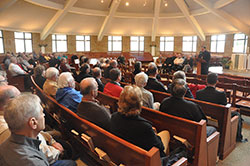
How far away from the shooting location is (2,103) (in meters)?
1.71

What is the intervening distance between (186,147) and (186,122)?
277 millimetres

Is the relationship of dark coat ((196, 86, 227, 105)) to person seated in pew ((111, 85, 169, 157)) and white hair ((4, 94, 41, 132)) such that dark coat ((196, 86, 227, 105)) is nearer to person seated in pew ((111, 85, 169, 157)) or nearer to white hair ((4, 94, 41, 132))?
person seated in pew ((111, 85, 169, 157))

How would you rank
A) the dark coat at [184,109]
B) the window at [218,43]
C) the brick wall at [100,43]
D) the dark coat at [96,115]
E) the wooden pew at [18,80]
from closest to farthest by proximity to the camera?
the dark coat at [96,115] < the dark coat at [184,109] < the wooden pew at [18,80] < the brick wall at [100,43] < the window at [218,43]

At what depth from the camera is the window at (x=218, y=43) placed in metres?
14.6

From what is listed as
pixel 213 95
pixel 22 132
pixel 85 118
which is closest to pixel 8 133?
pixel 22 132

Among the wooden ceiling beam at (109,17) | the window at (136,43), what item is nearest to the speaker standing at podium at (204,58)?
the wooden ceiling beam at (109,17)

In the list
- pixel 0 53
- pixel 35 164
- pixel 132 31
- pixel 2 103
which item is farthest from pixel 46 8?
pixel 35 164

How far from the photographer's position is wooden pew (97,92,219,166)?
1942mm

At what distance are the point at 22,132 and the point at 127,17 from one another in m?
15.0

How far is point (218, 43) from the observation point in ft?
48.8

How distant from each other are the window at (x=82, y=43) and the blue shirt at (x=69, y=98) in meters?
14.6

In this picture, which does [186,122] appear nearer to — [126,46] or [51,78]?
[51,78]

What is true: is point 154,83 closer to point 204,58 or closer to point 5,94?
point 5,94

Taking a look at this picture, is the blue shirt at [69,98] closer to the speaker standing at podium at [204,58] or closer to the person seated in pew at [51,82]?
the person seated in pew at [51,82]
